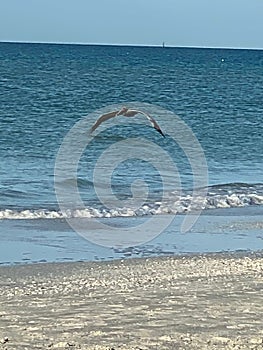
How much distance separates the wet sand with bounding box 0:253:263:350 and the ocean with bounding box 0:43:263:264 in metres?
0.85

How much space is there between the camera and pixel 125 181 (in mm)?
17500

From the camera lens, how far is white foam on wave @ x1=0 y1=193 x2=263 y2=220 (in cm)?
1314

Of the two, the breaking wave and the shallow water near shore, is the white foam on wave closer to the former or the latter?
the breaking wave

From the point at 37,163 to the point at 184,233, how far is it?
29.8ft

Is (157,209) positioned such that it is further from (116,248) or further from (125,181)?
(125,181)

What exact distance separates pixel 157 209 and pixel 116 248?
11.0ft

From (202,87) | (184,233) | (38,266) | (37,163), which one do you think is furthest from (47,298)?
(202,87)

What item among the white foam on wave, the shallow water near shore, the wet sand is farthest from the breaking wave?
the wet sand

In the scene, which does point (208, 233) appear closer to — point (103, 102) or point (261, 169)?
point (261, 169)

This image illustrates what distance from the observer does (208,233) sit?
1172 cm

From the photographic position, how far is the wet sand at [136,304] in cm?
653

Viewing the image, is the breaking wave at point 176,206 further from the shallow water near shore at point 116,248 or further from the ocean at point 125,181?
the shallow water near shore at point 116,248

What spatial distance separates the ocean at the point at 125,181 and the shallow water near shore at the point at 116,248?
13 millimetres

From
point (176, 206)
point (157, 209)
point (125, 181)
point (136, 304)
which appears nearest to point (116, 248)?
point (136, 304)
